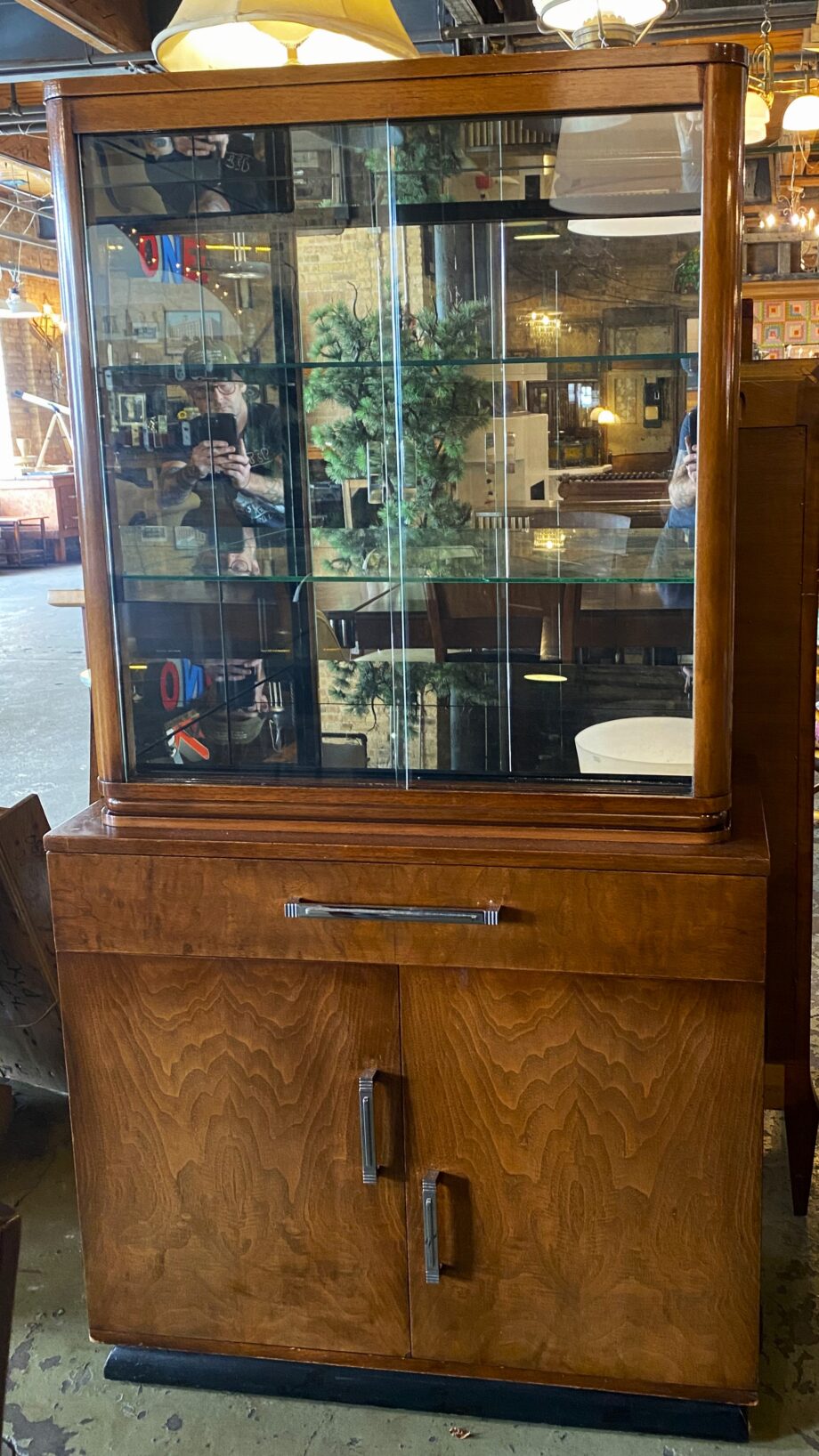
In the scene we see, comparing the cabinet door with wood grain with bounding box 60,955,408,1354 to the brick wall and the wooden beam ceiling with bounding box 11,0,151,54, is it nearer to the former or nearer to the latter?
the wooden beam ceiling with bounding box 11,0,151,54

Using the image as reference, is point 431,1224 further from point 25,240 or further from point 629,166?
point 25,240

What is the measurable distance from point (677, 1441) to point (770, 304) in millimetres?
11245

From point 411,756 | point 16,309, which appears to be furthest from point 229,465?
point 16,309

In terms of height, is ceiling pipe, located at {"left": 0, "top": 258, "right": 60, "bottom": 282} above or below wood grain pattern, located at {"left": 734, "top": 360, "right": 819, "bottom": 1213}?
above

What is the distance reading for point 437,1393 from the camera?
6.04ft

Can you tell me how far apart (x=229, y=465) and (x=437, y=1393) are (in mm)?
1413

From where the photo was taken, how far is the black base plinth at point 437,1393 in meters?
1.77

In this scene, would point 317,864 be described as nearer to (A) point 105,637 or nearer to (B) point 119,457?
(A) point 105,637

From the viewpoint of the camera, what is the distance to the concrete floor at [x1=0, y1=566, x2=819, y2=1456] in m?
1.78

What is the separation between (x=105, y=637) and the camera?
1.75 meters

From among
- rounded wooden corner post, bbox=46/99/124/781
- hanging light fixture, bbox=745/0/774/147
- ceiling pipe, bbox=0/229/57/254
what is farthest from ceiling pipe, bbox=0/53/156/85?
ceiling pipe, bbox=0/229/57/254

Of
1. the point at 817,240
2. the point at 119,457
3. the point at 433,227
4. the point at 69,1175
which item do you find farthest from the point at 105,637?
the point at 817,240

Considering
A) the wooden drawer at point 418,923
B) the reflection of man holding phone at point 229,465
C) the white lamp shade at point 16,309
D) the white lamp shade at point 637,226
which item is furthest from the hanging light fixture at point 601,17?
the white lamp shade at point 16,309

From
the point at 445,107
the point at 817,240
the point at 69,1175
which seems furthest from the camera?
the point at 817,240
